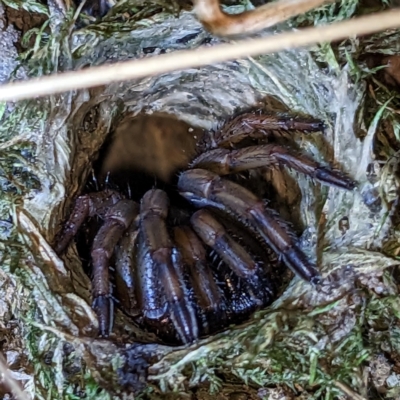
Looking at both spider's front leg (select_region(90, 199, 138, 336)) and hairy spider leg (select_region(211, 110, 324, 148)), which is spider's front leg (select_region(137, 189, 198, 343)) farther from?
hairy spider leg (select_region(211, 110, 324, 148))

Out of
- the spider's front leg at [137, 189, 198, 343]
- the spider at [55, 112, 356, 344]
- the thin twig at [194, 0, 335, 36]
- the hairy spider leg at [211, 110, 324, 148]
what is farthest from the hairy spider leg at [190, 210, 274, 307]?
the thin twig at [194, 0, 335, 36]

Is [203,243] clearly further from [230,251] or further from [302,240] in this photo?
[302,240]

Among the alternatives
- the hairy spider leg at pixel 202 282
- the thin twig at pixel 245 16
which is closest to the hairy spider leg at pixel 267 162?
the hairy spider leg at pixel 202 282

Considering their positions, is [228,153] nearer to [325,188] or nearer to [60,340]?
[325,188]

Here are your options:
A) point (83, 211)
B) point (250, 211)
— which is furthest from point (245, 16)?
point (83, 211)

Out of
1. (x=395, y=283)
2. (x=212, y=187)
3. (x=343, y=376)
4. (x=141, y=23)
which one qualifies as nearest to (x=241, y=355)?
(x=343, y=376)

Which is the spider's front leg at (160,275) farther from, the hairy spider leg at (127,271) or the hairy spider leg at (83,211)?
the hairy spider leg at (83,211)
